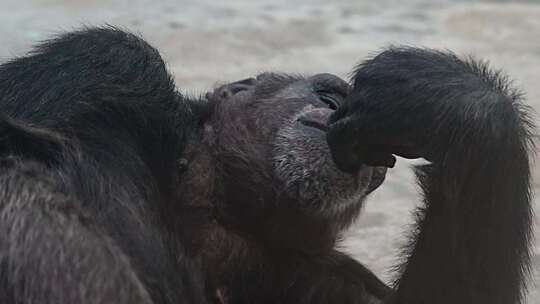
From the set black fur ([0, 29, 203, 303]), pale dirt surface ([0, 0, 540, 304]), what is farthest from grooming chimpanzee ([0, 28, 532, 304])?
pale dirt surface ([0, 0, 540, 304])

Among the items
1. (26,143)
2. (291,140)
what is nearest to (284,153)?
(291,140)

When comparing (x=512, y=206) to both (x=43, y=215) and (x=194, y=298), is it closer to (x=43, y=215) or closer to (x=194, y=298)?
(x=194, y=298)

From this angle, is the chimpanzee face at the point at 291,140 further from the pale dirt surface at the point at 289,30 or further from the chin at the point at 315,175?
the pale dirt surface at the point at 289,30

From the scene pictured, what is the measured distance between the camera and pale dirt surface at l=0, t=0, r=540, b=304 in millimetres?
6227

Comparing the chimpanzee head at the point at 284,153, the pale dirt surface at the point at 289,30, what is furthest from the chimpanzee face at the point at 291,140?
the pale dirt surface at the point at 289,30

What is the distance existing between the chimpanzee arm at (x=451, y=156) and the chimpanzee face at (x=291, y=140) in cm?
11

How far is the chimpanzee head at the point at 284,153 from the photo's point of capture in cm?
317

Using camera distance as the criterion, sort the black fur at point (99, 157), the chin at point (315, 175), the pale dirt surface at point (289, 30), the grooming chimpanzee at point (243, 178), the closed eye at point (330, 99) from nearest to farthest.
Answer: the black fur at point (99, 157), the grooming chimpanzee at point (243, 178), the chin at point (315, 175), the closed eye at point (330, 99), the pale dirt surface at point (289, 30)

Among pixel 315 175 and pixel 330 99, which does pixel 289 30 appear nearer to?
pixel 330 99

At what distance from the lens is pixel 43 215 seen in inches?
102

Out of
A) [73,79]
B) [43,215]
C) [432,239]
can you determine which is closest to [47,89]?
[73,79]

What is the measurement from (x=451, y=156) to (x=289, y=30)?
4214 millimetres

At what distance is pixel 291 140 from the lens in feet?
10.7

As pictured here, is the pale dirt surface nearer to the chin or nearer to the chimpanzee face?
the chimpanzee face
